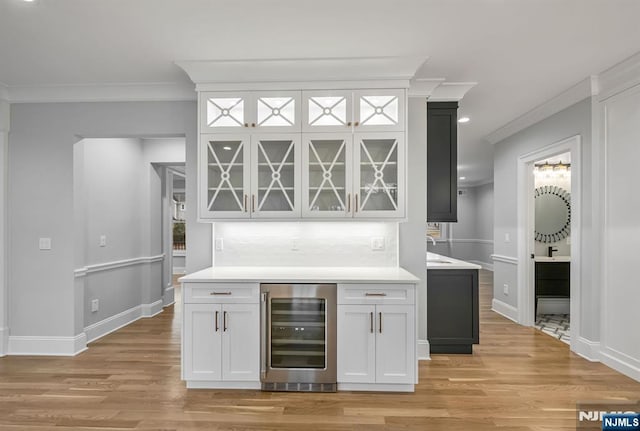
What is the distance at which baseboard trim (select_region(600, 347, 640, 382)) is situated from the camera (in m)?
3.00

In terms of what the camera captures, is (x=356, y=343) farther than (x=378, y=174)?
No

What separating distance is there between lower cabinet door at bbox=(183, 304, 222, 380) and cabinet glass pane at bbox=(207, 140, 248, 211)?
844 millimetres

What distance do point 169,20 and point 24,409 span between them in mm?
2853

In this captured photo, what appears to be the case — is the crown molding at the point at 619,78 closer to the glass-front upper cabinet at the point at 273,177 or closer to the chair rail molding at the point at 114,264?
the glass-front upper cabinet at the point at 273,177

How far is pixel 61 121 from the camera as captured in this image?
3.56 m

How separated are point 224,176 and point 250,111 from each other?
59cm

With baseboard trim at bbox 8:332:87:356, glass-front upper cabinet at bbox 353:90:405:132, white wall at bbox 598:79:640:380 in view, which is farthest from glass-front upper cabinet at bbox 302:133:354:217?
baseboard trim at bbox 8:332:87:356

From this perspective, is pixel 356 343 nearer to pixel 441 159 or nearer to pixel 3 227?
pixel 441 159

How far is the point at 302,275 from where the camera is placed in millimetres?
2855

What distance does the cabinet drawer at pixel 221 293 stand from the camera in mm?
2770

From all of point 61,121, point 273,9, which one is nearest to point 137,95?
point 61,121

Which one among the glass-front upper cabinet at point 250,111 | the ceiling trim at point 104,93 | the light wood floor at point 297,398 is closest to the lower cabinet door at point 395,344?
the light wood floor at point 297,398

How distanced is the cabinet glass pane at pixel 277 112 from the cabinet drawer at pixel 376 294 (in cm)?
143

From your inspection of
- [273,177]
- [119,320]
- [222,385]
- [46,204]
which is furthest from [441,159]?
[119,320]
